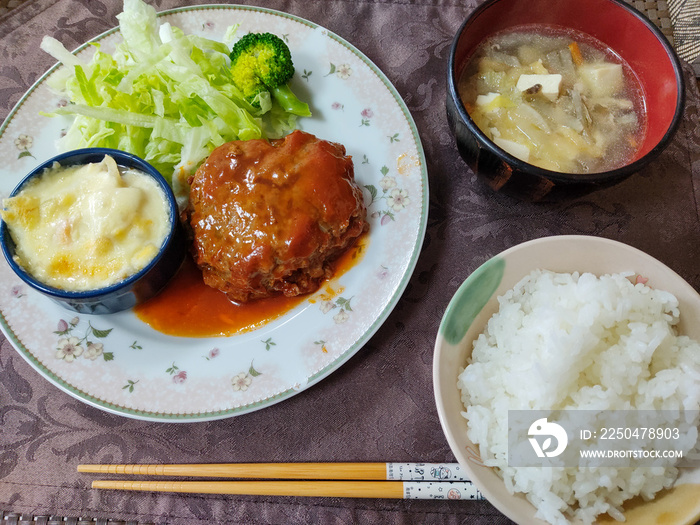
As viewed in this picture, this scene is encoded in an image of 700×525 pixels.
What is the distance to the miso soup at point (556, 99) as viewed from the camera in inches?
106

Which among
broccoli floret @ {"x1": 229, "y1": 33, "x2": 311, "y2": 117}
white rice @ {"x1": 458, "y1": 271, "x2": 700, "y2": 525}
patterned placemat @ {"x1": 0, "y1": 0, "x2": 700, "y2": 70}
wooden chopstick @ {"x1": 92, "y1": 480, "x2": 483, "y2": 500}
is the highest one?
broccoli floret @ {"x1": 229, "y1": 33, "x2": 311, "y2": 117}

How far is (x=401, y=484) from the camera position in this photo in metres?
2.50

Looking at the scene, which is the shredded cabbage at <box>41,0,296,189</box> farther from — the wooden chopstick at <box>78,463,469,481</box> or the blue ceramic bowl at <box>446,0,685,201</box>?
the wooden chopstick at <box>78,463,469,481</box>

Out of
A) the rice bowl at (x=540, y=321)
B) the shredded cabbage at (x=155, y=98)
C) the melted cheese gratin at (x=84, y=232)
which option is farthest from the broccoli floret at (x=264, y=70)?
the rice bowl at (x=540, y=321)

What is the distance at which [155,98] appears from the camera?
3.09 metres

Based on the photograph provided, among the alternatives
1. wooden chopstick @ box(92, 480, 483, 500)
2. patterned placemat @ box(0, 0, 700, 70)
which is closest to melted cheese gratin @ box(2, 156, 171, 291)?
wooden chopstick @ box(92, 480, 483, 500)

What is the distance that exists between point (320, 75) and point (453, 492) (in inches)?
97.2

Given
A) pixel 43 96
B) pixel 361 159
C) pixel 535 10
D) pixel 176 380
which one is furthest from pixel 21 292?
pixel 535 10

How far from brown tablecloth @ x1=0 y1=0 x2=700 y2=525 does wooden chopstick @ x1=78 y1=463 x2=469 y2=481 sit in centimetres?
8

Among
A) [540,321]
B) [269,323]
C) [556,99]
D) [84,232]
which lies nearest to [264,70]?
[84,232]

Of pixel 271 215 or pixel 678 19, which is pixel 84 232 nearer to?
pixel 271 215

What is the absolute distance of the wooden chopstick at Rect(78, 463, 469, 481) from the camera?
99.3 inches

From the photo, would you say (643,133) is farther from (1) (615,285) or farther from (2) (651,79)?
(1) (615,285)

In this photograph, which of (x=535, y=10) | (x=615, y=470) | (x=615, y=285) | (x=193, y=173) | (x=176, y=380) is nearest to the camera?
(x=615, y=470)
